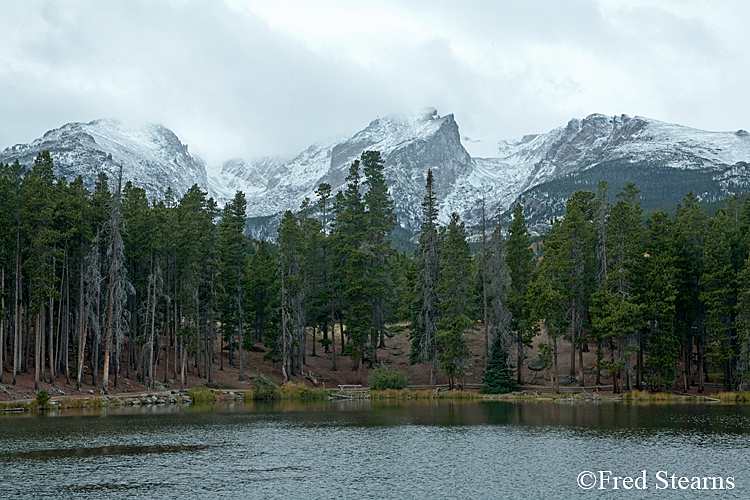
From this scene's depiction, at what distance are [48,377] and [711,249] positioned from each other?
54.2 meters

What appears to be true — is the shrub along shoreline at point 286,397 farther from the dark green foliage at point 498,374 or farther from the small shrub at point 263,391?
the dark green foliage at point 498,374

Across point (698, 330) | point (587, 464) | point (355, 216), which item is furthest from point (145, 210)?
point (698, 330)

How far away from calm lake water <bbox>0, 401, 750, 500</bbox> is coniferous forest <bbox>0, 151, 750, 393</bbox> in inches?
482

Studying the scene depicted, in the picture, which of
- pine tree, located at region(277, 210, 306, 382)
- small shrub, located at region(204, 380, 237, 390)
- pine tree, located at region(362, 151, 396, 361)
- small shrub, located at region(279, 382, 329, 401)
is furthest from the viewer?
pine tree, located at region(362, 151, 396, 361)

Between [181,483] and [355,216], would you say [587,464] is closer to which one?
[181,483]

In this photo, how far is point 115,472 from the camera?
78.1 ft

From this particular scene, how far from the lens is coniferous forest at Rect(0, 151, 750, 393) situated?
5025 cm

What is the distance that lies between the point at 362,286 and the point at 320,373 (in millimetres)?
11793

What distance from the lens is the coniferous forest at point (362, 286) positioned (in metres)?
50.2

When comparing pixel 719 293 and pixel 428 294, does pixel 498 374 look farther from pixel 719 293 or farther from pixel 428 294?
pixel 719 293

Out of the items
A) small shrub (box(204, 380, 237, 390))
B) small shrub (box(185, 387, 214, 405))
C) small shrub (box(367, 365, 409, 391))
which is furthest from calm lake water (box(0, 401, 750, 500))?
small shrub (box(367, 365, 409, 391))

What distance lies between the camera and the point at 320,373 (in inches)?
2776

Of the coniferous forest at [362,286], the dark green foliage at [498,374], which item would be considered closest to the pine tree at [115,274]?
the coniferous forest at [362,286]

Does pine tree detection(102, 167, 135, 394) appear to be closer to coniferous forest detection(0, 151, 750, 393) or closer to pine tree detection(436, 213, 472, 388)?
coniferous forest detection(0, 151, 750, 393)
